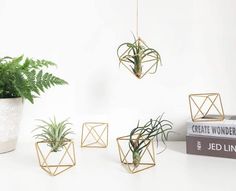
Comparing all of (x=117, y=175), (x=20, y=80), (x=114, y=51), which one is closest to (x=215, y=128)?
(x=117, y=175)

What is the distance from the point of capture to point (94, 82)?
1153 mm

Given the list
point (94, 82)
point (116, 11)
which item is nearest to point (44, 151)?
point (94, 82)

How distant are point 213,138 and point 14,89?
694mm

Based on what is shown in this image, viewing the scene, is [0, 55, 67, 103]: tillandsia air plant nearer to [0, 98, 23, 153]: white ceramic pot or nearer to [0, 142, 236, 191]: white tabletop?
[0, 98, 23, 153]: white ceramic pot

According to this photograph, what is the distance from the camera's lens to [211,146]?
2.92 feet

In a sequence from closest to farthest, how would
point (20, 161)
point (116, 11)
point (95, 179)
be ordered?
point (95, 179) → point (20, 161) → point (116, 11)

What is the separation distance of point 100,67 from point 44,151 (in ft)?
1.31

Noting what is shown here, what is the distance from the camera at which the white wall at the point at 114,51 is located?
3.61 ft

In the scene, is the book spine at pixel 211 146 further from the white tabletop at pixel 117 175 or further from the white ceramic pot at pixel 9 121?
the white ceramic pot at pixel 9 121

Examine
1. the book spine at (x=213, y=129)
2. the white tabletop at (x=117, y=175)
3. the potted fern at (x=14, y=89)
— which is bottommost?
the white tabletop at (x=117, y=175)

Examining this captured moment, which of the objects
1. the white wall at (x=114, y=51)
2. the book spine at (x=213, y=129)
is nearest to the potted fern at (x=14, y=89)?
the white wall at (x=114, y=51)

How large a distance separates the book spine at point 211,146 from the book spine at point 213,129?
0.04 feet

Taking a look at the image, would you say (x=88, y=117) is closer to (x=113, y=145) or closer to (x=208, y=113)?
(x=113, y=145)

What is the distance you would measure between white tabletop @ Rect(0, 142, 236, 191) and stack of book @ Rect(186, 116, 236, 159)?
27 millimetres
